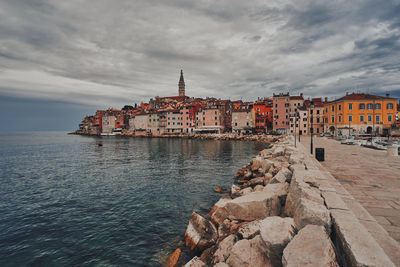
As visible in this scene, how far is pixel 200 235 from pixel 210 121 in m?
72.4

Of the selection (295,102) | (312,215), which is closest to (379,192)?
(312,215)

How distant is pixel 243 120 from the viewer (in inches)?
2876

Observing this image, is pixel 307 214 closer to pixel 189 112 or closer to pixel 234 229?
pixel 234 229

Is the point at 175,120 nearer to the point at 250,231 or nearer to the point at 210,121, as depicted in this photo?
the point at 210,121

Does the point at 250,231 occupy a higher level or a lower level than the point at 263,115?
lower

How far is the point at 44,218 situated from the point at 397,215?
42.3ft

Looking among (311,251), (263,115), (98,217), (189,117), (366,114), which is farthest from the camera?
(189,117)

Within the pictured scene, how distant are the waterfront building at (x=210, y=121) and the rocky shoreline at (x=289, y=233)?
2760 inches

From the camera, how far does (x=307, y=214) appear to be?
368 centimetres

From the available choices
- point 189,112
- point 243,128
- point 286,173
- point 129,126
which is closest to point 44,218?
point 286,173

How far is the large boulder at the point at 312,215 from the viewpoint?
136 inches

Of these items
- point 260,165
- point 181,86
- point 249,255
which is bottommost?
point 260,165

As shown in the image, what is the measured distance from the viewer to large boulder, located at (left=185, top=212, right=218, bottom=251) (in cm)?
589

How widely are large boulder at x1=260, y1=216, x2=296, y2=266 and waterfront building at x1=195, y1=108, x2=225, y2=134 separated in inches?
2870
